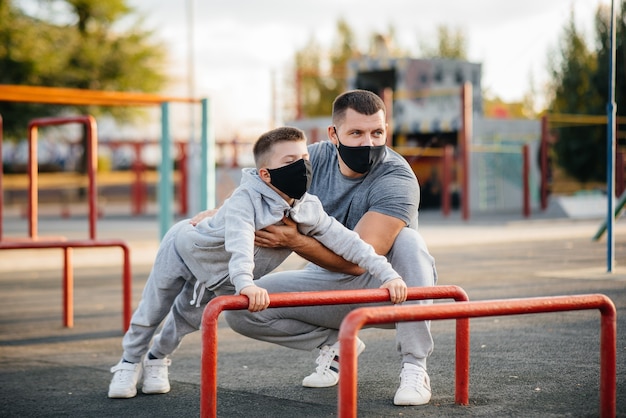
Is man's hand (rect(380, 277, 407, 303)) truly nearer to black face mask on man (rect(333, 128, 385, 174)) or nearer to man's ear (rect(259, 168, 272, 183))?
man's ear (rect(259, 168, 272, 183))

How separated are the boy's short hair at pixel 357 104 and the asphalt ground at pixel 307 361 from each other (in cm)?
118

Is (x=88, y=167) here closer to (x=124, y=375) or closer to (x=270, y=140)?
(x=124, y=375)

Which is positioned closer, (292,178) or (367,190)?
(292,178)

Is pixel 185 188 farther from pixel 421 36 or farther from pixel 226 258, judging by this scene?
pixel 421 36

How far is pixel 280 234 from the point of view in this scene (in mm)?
3523

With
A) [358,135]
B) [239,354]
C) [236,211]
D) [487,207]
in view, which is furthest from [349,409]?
[487,207]

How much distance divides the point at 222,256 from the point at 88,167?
3.16 metres

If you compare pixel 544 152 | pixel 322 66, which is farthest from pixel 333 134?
pixel 322 66

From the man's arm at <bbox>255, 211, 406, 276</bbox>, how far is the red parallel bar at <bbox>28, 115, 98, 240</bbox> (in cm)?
305

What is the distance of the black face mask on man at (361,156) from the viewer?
3.83m

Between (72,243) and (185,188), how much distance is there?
17.2 meters

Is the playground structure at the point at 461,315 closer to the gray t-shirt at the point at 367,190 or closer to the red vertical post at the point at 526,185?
the gray t-shirt at the point at 367,190

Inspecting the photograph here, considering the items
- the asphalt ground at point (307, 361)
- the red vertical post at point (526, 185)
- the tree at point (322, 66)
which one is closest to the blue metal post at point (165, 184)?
the asphalt ground at point (307, 361)

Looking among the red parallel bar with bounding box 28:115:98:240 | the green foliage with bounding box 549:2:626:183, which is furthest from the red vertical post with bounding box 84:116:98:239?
the green foliage with bounding box 549:2:626:183
